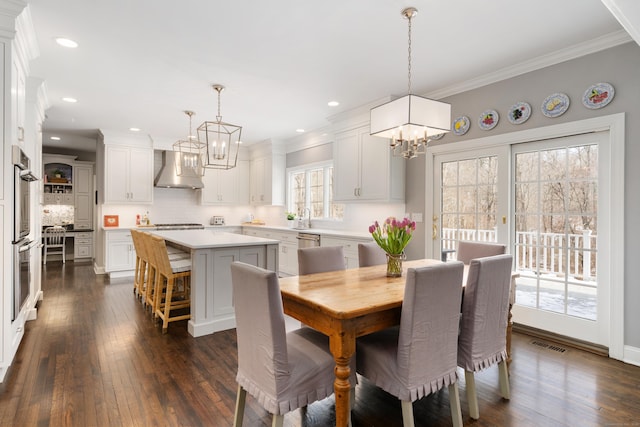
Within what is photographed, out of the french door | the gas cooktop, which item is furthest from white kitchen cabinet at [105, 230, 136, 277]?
the french door

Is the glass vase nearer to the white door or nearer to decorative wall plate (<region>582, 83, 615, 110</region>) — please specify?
the white door

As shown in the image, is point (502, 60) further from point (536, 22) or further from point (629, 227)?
point (629, 227)

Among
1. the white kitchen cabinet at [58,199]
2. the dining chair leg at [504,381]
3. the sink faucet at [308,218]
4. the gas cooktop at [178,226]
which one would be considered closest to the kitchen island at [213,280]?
the dining chair leg at [504,381]

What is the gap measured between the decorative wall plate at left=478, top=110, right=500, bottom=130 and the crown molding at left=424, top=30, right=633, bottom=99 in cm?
31

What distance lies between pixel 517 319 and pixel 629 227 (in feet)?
4.25

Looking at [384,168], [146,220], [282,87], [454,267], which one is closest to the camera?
[454,267]

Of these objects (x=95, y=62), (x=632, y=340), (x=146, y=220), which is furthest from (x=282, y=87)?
(x=146, y=220)

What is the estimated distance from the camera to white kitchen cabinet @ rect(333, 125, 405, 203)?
14.2ft

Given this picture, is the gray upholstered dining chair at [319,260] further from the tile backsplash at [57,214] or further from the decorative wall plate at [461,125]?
the tile backsplash at [57,214]

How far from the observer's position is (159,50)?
3102mm

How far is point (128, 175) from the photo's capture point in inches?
256

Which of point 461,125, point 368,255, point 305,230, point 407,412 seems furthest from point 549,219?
point 305,230

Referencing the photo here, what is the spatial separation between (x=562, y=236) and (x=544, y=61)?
1607mm

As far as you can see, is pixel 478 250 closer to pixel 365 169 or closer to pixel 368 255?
pixel 368 255
